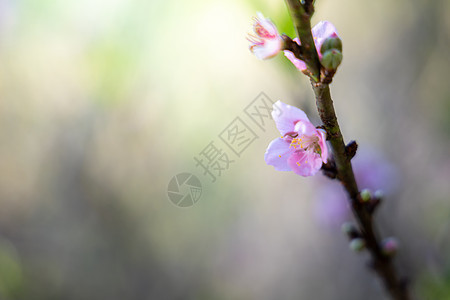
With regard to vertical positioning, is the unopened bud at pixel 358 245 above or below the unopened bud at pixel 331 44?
below

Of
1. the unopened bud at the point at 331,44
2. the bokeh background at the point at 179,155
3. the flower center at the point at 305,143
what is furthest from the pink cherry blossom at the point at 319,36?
the bokeh background at the point at 179,155

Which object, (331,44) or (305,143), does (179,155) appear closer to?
(305,143)

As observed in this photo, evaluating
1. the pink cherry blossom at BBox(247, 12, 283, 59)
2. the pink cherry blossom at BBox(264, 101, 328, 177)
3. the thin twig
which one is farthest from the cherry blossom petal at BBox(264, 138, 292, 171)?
the pink cherry blossom at BBox(247, 12, 283, 59)

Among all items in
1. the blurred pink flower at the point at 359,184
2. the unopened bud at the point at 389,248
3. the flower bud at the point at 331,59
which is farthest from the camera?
the blurred pink flower at the point at 359,184

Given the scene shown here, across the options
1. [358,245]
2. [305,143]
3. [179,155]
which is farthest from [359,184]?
[179,155]

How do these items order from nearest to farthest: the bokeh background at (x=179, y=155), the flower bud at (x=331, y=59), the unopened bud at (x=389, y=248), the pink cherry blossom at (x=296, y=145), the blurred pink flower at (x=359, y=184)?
the flower bud at (x=331, y=59)
the pink cherry blossom at (x=296, y=145)
the unopened bud at (x=389, y=248)
the blurred pink flower at (x=359, y=184)
the bokeh background at (x=179, y=155)

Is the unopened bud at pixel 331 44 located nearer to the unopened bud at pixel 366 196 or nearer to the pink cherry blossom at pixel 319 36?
the pink cherry blossom at pixel 319 36

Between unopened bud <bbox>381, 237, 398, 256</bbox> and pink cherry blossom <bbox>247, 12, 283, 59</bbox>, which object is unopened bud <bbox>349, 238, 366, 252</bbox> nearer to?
unopened bud <bbox>381, 237, 398, 256</bbox>

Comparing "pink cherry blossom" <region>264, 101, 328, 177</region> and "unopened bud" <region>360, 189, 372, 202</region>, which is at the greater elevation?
"pink cherry blossom" <region>264, 101, 328, 177</region>
